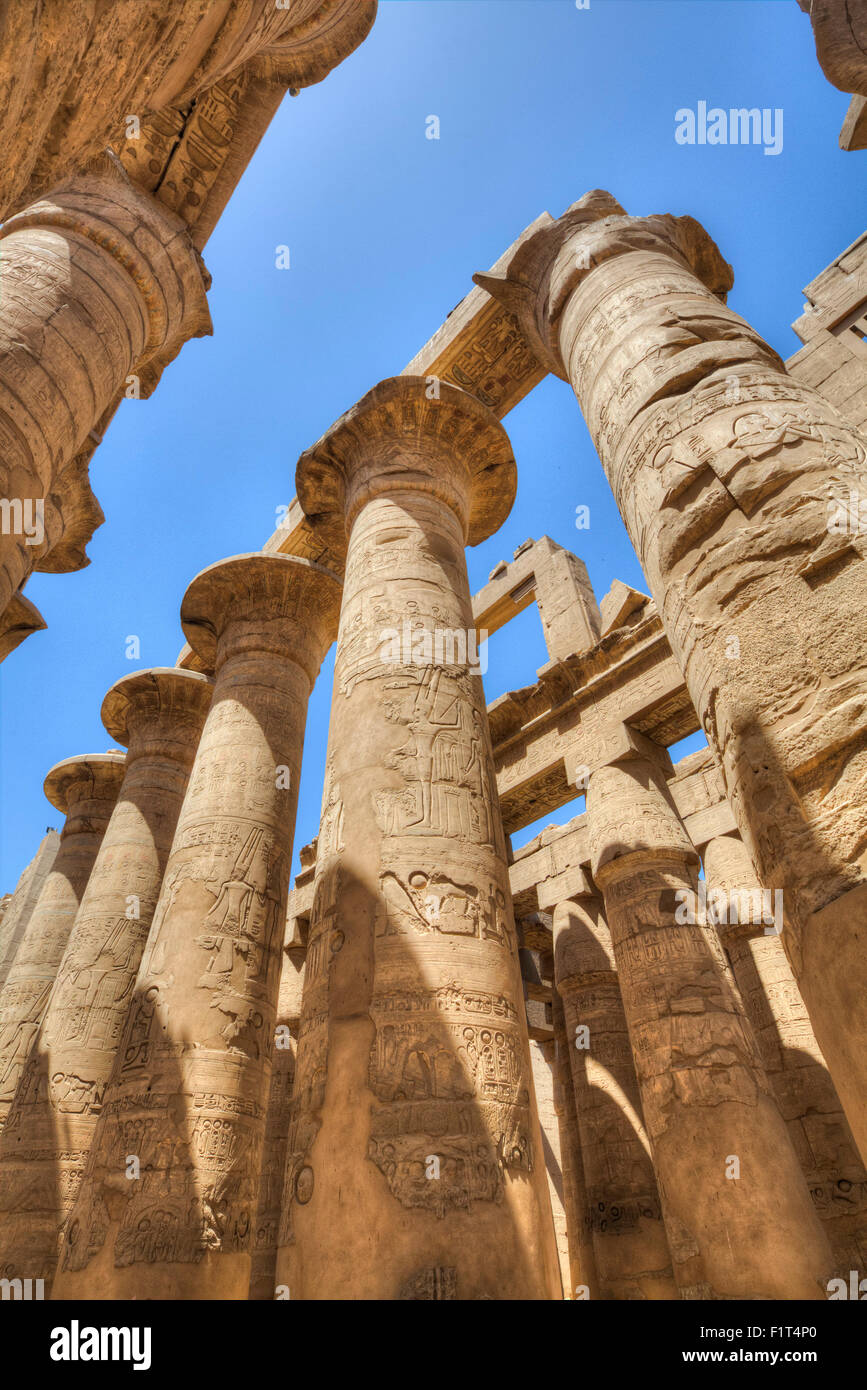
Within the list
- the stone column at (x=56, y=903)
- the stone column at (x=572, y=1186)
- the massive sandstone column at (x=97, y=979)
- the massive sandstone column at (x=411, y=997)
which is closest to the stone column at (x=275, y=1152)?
the massive sandstone column at (x=97, y=979)

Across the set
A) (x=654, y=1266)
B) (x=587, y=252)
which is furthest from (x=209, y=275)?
(x=654, y=1266)

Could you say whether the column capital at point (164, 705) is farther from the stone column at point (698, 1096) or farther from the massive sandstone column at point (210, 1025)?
the stone column at point (698, 1096)

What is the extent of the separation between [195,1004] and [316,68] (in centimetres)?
845

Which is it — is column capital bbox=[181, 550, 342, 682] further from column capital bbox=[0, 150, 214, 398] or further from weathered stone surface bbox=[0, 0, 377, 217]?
weathered stone surface bbox=[0, 0, 377, 217]

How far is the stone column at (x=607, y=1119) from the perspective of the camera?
7582 millimetres

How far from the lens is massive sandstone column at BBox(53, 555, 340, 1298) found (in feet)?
16.3

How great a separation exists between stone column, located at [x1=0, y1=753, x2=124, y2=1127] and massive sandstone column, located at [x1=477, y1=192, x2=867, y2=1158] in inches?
349

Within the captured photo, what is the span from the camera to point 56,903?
1052 centimetres

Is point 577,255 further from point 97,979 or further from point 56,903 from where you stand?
point 56,903

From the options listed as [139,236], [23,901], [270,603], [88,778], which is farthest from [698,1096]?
[23,901]

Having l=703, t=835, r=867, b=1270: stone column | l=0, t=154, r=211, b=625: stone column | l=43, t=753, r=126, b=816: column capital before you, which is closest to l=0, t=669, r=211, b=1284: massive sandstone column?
l=43, t=753, r=126, b=816: column capital

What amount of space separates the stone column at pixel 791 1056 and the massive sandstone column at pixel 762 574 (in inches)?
166
